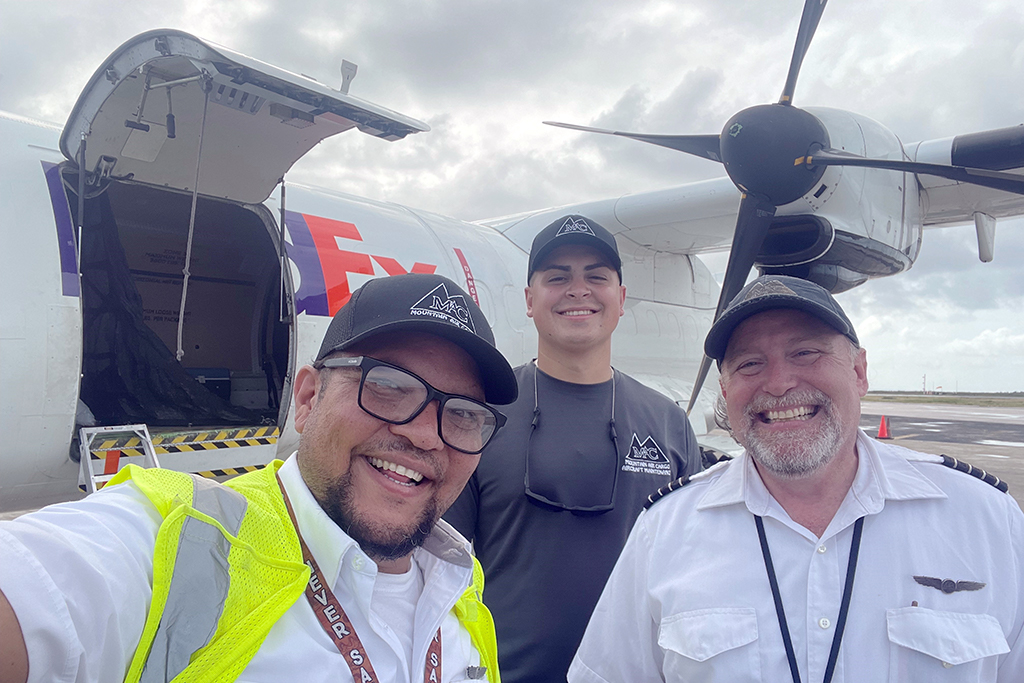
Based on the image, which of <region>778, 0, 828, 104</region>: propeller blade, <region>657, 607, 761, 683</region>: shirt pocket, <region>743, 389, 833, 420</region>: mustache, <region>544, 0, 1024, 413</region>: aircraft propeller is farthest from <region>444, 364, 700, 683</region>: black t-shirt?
<region>778, 0, 828, 104</region>: propeller blade

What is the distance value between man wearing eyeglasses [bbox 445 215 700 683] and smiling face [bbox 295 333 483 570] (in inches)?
37.8

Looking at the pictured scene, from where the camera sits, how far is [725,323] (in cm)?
186

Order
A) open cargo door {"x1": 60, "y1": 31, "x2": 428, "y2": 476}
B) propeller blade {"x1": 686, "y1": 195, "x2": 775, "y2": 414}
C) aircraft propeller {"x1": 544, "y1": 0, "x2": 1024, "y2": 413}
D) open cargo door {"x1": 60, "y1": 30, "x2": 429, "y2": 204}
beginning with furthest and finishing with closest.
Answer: propeller blade {"x1": 686, "y1": 195, "x2": 775, "y2": 414}, aircraft propeller {"x1": 544, "y1": 0, "x2": 1024, "y2": 413}, open cargo door {"x1": 60, "y1": 31, "x2": 428, "y2": 476}, open cargo door {"x1": 60, "y1": 30, "x2": 429, "y2": 204}

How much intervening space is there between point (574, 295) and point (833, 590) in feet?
4.81

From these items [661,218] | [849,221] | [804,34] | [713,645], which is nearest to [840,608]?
[713,645]

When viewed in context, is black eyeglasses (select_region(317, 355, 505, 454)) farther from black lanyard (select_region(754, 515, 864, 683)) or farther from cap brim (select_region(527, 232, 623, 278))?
cap brim (select_region(527, 232, 623, 278))

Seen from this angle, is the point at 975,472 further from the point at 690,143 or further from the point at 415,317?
the point at 690,143

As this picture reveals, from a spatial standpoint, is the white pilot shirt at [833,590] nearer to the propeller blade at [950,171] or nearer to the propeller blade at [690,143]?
the propeller blade at [950,171]

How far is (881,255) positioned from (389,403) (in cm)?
592

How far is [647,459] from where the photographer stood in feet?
8.23

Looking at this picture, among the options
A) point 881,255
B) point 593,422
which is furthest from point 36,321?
point 881,255

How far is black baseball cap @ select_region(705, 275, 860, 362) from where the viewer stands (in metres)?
1.74

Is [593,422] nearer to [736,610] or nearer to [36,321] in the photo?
[736,610]

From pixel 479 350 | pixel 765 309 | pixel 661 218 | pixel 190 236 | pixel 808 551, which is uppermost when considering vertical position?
pixel 661 218
